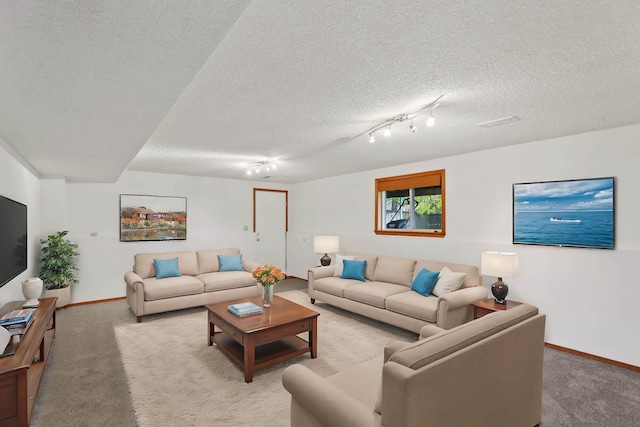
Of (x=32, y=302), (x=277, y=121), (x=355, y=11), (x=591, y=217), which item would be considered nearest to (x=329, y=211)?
A: (x=277, y=121)

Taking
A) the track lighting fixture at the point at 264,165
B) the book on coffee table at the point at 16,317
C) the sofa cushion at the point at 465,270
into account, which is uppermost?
the track lighting fixture at the point at 264,165

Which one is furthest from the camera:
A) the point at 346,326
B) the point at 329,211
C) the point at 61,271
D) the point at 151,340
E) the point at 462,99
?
the point at 329,211

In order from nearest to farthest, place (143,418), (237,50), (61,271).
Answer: (237,50) → (143,418) → (61,271)

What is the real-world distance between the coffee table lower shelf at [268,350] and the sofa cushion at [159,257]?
2017 mm

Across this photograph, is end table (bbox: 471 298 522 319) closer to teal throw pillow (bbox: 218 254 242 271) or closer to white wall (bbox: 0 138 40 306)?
teal throw pillow (bbox: 218 254 242 271)

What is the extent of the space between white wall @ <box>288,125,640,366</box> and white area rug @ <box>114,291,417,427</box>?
4.90 feet

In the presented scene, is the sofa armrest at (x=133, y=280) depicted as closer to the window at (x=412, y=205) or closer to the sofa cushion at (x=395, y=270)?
the sofa cushion at (x=395, y=270)

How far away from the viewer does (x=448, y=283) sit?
387cm

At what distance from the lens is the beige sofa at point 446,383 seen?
1384mm

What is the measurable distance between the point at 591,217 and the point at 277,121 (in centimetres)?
334

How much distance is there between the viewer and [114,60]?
1.39 metres

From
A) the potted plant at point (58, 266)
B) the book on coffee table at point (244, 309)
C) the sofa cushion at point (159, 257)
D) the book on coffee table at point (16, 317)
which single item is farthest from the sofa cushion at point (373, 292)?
the potted plant at point (58, 266)

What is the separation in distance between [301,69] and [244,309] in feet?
8.21

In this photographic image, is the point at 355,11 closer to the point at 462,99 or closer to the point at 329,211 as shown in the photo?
the point at 462,99
